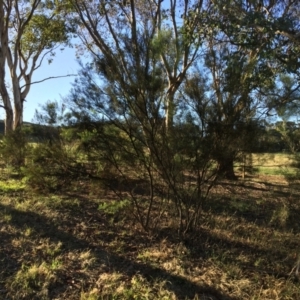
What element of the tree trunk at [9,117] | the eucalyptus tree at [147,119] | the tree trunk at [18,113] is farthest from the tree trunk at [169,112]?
the tree trunk at [18,113]

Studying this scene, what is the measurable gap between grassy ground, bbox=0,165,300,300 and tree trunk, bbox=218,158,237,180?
63 cm

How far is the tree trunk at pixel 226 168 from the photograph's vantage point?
5.84 metres

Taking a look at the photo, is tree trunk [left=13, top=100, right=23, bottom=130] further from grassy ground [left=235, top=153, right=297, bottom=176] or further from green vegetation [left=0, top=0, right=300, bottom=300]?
grassy ground [left=235, top=153, right=297, bottom=176]

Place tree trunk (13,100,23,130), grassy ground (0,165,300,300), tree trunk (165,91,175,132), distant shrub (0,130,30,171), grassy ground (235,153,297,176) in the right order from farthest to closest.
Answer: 1. tree trunk (13,100,23,130)
2. distant shrub (0,130,30,171)
3. grassy ground (235,153,297,176)
4. tree trunk (165,91,175,132)
5. grassy ground (0,165,300,300)

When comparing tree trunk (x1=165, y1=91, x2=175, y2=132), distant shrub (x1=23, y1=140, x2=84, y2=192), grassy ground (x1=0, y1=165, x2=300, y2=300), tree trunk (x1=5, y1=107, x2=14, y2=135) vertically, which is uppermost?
tree trunk (x1=5, y1=107, x2=14, y2=135)

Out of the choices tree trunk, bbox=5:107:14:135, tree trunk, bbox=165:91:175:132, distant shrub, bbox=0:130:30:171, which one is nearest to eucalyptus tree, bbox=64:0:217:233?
tree trunk, bbox=165:91:175:132

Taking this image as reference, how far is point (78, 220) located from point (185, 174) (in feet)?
8.71

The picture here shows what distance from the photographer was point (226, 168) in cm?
595

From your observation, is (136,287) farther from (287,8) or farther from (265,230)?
(287,8)

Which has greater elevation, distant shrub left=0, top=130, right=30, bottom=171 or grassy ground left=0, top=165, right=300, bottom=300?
distant shrub left=0, top=130, right=30, bottom=171

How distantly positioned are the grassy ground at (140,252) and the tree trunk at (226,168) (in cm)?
63

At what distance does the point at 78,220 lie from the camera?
25.0ft

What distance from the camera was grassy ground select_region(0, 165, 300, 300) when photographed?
493cm

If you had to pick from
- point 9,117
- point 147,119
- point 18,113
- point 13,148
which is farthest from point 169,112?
point 18,113
